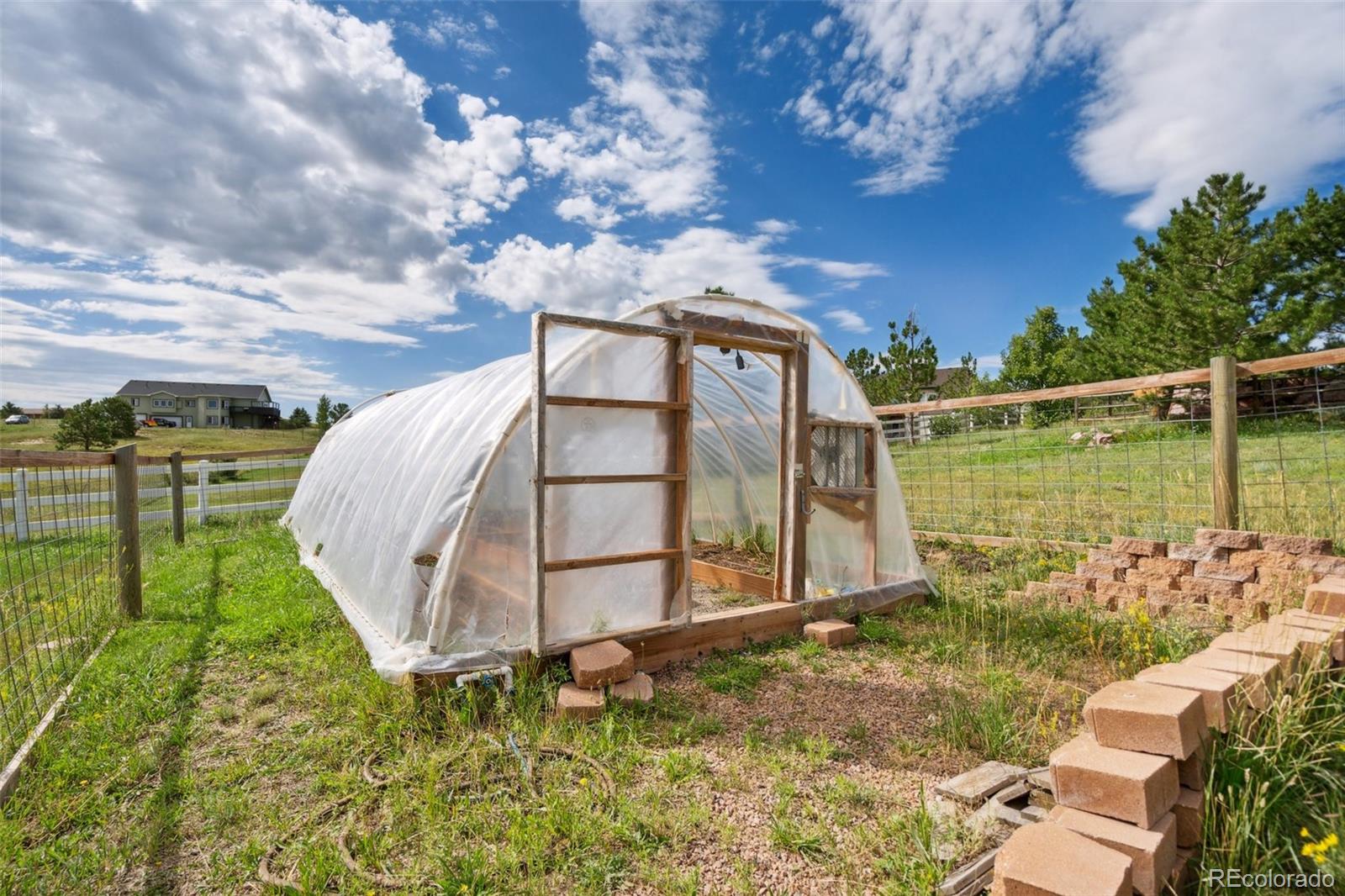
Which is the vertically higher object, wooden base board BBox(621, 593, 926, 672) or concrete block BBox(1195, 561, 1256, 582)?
concrete block BBox(1195, 561, 1256, 582)

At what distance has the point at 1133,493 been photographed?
835 cm

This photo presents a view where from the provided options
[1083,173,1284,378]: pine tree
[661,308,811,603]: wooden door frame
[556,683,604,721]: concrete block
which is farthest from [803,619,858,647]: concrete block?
[1083,173,1284,378]: pine tree

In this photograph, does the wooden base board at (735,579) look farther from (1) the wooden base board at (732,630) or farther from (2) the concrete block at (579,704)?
(2) the concrete block at (579,704)

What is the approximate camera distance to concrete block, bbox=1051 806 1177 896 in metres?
1.77

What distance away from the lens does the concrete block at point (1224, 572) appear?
410 centimetres

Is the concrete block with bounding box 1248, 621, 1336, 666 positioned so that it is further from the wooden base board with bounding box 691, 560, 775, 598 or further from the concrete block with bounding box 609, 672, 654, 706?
the wooden base board with bounding box 691, 560, 775, 598

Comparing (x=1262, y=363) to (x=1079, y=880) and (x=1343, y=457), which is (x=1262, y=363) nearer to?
(x=1079, y=880)

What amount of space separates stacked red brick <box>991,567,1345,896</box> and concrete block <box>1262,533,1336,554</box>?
1791 millimetres

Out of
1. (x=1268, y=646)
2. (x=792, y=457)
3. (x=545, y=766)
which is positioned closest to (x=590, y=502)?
(x=545, y=766)

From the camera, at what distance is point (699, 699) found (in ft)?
11.9

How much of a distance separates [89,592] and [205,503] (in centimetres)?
645

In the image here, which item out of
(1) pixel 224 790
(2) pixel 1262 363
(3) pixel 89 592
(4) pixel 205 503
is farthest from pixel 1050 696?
(4) pixel 205 503

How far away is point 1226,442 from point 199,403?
69080 mm
